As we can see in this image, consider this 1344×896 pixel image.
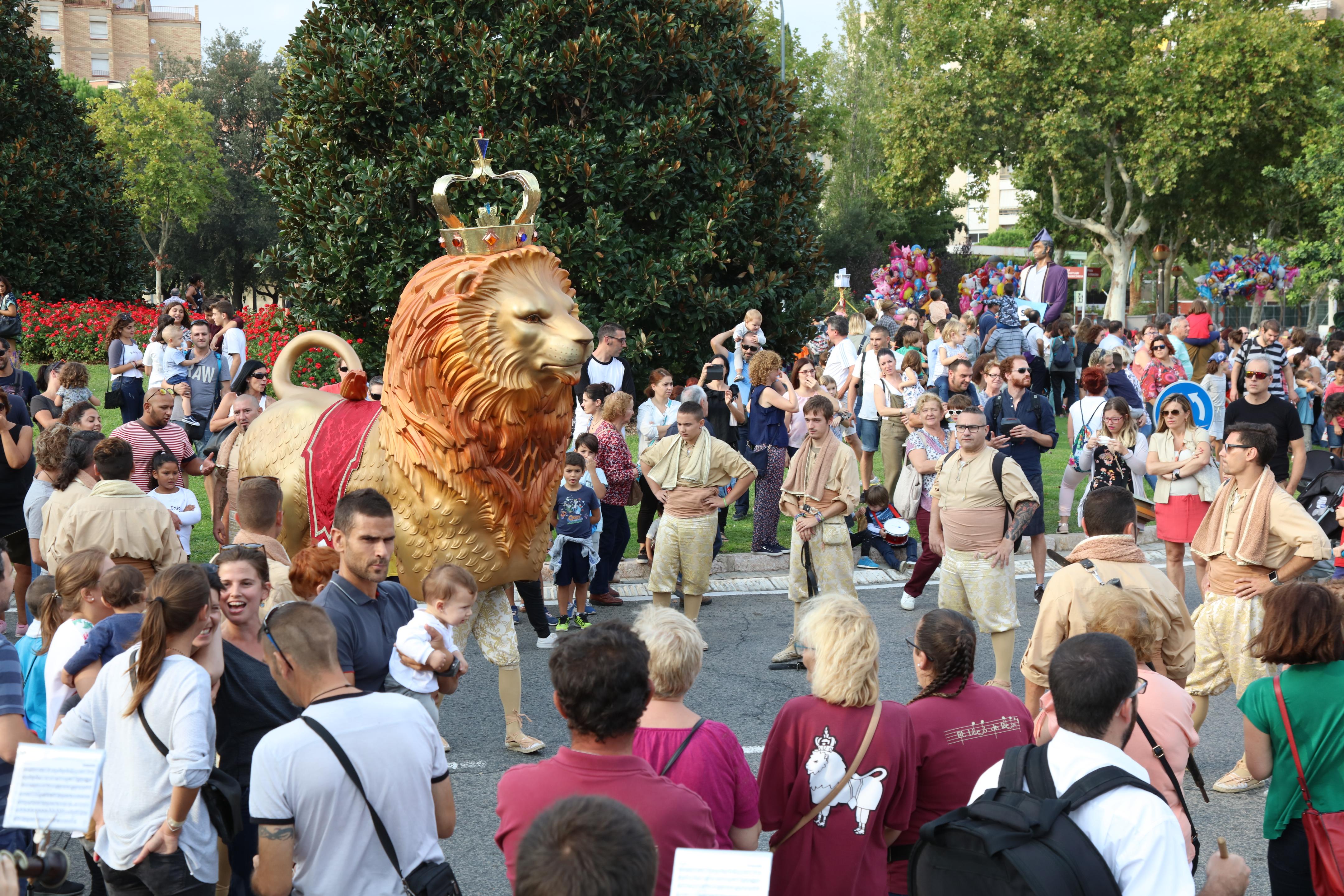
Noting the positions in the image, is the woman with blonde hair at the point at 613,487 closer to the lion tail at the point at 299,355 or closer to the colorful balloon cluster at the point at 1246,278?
the lion tail at the point at 299,355

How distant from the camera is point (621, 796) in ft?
9.77

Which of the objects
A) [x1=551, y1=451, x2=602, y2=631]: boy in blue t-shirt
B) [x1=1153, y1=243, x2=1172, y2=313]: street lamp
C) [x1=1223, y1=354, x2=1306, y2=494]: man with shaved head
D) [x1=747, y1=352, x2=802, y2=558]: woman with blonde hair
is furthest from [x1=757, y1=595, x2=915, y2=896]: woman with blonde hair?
[x1=1153, y1=243, x2=1172, y2=313]: street lamp

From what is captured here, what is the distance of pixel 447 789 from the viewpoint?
11.6ft

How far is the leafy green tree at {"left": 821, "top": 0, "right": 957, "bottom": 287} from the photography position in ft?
152

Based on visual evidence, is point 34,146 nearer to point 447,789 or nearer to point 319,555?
point 319,555

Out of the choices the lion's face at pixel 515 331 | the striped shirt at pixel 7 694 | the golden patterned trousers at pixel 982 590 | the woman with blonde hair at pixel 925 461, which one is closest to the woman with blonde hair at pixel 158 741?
the striped shirt at pixel 7 694

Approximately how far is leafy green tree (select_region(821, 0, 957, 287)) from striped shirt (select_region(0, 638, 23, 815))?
4239cm

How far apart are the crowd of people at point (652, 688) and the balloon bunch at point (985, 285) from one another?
49.8ft

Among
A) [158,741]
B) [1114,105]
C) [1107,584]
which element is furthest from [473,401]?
[1114,105]

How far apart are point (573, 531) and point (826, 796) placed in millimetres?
5252

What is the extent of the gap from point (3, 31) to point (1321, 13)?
207 ft

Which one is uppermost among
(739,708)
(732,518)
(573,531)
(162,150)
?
(162,150)

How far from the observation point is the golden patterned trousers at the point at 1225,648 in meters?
6.34

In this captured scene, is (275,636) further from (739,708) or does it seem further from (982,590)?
(982,590)
